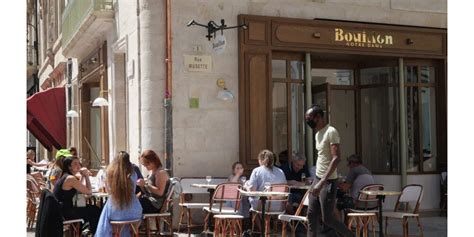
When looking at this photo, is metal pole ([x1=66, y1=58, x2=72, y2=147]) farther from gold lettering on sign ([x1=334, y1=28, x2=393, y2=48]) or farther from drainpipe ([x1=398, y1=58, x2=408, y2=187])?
drainpipe ([x1=398, y1=58, x2=408, y2=187])

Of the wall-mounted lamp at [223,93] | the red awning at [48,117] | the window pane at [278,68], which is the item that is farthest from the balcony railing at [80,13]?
the window pane at [278,68]

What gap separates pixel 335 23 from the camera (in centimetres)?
1153

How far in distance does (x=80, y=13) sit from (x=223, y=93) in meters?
5.02

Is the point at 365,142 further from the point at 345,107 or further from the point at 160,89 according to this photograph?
the point at 160,89

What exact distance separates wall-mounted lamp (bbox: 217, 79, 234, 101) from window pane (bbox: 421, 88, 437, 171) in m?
4.15

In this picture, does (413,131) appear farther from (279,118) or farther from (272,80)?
(272,80)

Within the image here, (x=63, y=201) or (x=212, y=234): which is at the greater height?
(x=63, y=201)

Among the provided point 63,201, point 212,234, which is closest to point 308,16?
point 212,234

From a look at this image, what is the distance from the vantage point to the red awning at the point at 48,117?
687 inches

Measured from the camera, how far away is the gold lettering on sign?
11.6m

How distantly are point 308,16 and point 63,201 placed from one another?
5.63m

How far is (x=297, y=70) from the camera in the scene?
11562 mm

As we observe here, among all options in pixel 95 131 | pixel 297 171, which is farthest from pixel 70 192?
pixel 95 131

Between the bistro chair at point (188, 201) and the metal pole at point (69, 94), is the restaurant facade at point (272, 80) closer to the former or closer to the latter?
the bistro chair at point (188, 201)
